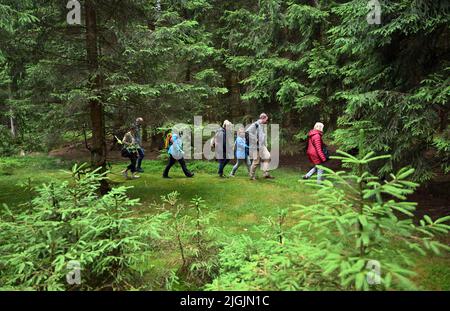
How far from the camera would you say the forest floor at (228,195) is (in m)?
→ 5.86

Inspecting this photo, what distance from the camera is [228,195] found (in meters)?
10.3

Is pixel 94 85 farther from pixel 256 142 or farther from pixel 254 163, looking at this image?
pixel 254 163

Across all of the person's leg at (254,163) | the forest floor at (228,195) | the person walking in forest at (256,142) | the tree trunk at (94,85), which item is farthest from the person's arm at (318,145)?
the tree trunk at (94,85)

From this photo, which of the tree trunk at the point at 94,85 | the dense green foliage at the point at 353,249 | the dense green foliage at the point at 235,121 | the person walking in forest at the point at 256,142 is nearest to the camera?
the dense green foliage at the point at 353,249

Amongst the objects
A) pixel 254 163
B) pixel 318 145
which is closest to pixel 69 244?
pixel 318 145

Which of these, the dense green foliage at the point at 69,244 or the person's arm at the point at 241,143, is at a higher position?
the person's arm at the point at 241,143

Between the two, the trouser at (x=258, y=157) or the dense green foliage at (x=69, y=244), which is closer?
the dense green foliage at (x=69, y=244)

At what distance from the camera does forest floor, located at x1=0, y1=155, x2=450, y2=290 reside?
586cm

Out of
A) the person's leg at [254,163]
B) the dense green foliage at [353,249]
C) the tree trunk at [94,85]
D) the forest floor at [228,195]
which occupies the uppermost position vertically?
the tree trunk at [94,85]

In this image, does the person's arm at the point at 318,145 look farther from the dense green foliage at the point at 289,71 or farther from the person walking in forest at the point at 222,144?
the person walking in forest at the point at 222,144

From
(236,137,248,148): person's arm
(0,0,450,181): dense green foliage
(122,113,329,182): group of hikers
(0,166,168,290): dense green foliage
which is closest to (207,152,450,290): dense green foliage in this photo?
(0,166,168,290): dense green foliage

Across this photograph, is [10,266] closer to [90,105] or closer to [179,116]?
[90,105]

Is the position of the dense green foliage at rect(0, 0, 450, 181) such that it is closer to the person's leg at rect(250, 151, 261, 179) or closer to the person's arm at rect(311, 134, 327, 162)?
the person's arm at rect(311, 134, 327, 162)
